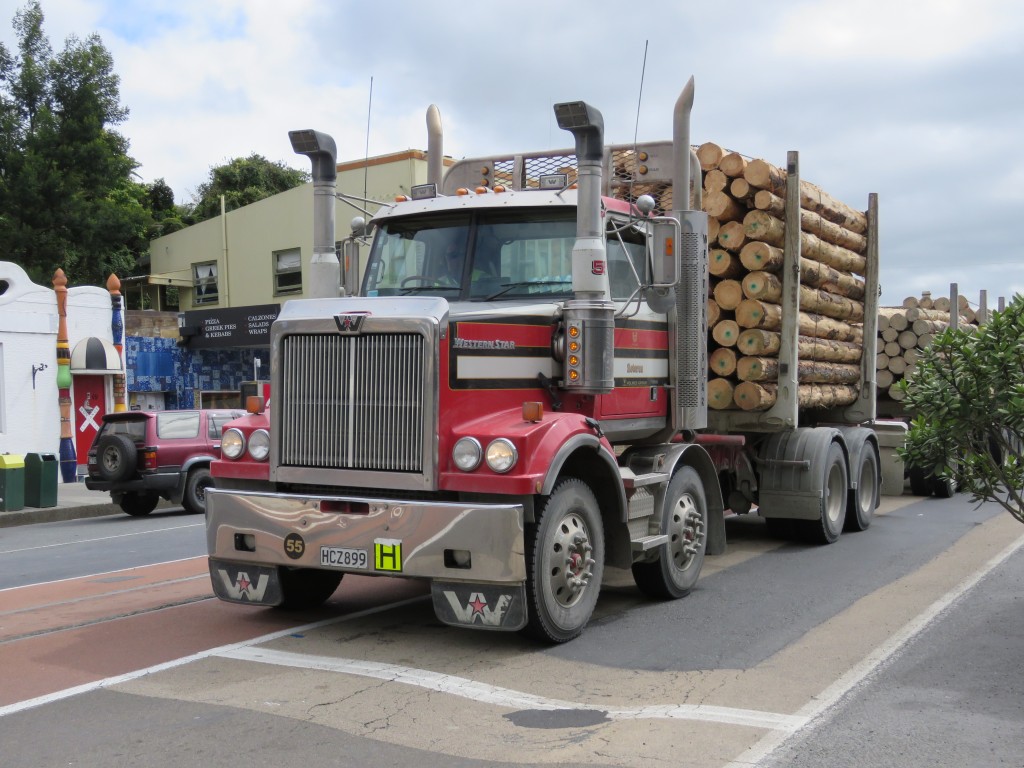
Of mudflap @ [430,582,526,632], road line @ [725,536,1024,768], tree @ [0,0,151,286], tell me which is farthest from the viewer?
tree @ [0,0,151,286]

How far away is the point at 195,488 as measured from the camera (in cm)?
1705

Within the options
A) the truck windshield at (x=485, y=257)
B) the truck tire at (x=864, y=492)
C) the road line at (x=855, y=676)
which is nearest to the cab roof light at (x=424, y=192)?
the truck windshield at (x=485, y=257)

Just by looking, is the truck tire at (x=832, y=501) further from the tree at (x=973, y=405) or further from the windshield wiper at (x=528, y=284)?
the windshield wiper at (x=528, y=284)

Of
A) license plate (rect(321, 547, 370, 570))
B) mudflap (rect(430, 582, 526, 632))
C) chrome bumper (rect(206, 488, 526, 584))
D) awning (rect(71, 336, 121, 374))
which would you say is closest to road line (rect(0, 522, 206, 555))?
chrome bumper (rect(206, 488, 526, 584))

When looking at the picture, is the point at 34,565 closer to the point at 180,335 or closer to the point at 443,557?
the point at 443,557

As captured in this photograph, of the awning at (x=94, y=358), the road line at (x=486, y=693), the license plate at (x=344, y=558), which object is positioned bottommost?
the road line at (x=486, y=693)

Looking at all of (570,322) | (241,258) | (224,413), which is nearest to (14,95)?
(241,258)

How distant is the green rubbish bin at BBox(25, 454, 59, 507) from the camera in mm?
17641

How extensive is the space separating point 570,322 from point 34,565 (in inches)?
290

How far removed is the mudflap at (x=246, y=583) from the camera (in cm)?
739

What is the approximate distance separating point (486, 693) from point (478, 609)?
2.41ft

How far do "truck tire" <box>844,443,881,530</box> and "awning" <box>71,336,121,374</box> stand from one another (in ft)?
56.6

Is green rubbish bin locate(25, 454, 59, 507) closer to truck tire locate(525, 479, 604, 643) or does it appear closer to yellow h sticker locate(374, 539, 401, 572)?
yellow h sticker locate(374, 539, 401, 572)

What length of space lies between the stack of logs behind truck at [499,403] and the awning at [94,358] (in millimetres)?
16260
